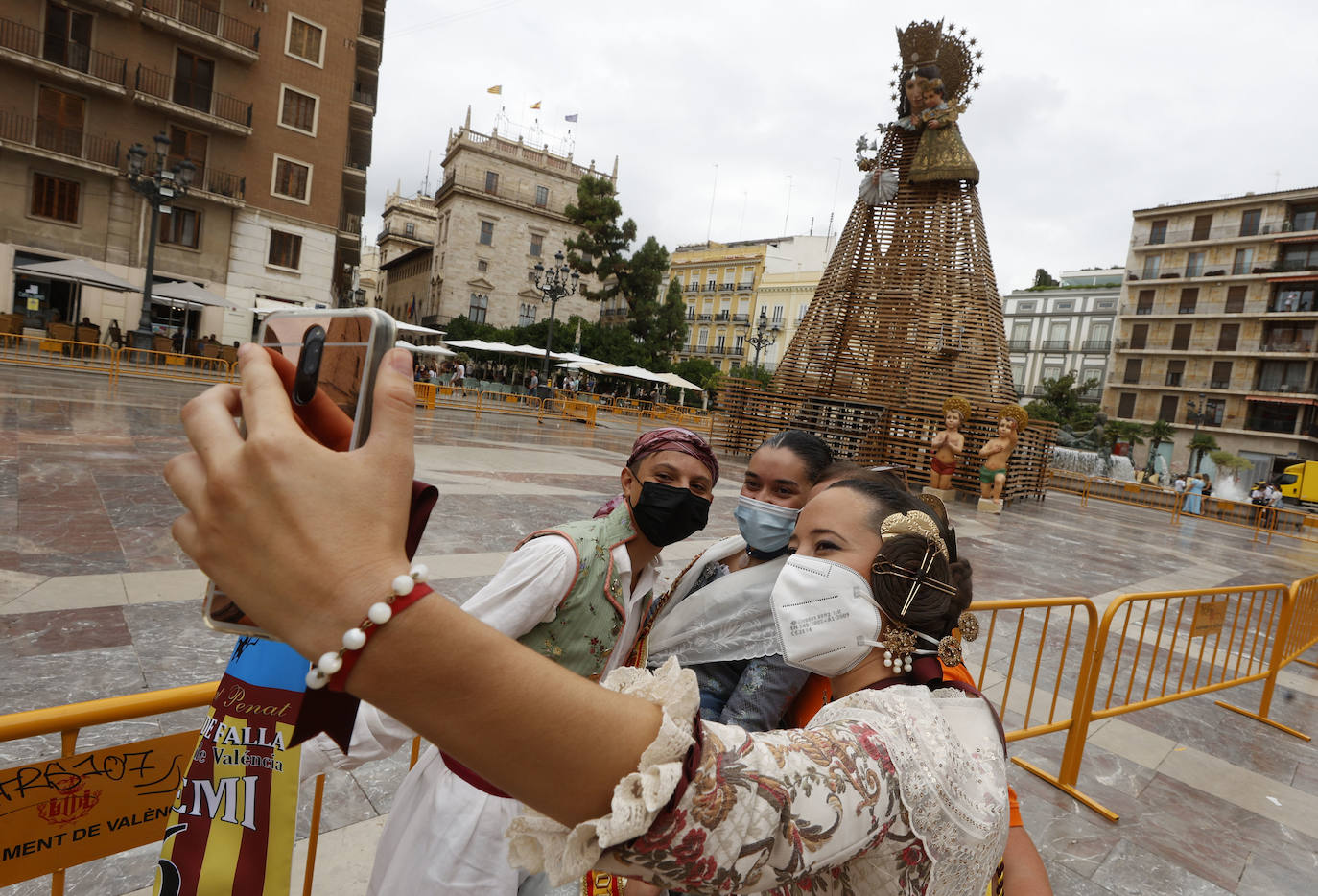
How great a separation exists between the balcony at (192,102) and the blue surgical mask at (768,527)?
93.9ft

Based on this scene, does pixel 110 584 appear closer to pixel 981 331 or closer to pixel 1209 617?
pixel 1209 617

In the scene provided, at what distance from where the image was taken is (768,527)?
2.23m

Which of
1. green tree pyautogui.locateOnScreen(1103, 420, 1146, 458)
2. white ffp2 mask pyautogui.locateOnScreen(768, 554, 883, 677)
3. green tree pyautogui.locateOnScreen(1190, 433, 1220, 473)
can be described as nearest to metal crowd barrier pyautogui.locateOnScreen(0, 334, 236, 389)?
white ffp2 mask pyautogui.locateOnScreen(768, 554, 883, 677)

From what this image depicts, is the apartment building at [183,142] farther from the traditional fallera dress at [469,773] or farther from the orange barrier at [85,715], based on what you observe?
the traditional fallera dress at [469,773]

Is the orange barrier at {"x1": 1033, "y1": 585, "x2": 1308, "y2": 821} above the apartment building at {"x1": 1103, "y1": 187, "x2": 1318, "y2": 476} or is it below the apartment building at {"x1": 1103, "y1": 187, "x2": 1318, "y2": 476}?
below

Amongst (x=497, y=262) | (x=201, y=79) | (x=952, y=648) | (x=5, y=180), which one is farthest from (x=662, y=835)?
(x=497, y=262)

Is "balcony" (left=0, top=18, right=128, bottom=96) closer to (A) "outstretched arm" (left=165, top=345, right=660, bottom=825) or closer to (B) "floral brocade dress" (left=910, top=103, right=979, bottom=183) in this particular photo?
(B) "floral brocade dress" (left=910, top=103, right=979, bottom=183)

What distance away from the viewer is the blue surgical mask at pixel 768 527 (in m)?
2.21

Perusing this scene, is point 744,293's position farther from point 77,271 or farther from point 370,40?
point 77,271

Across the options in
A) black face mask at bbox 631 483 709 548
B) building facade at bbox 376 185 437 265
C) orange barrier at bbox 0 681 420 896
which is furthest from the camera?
building facade at bbox 376 185 437 265

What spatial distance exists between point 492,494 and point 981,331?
38.7 feet

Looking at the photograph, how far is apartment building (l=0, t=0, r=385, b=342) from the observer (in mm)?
21344

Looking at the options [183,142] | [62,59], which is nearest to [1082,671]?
[183,142]

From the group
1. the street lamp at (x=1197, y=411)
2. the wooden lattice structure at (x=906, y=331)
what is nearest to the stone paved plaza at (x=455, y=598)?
the wooden lattice structure at (x=906, y=331)
